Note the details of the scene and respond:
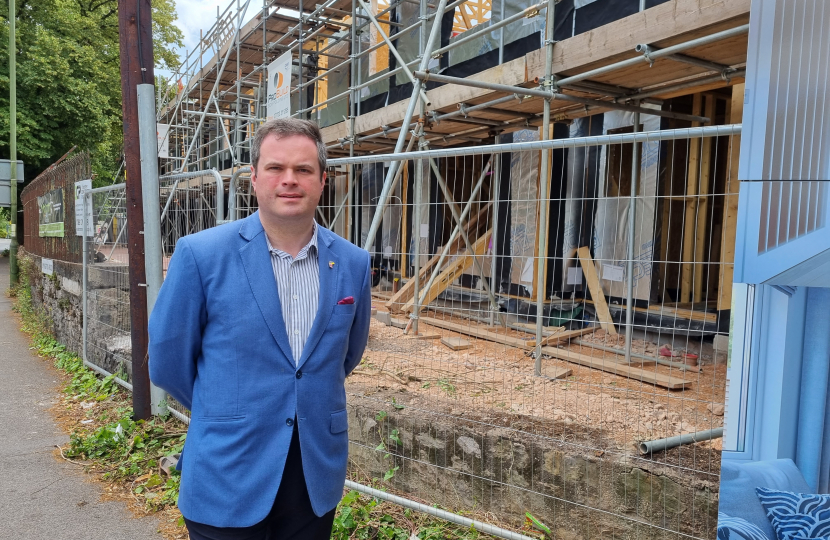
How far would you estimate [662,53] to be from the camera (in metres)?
5.07

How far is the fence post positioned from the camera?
16.2 feet

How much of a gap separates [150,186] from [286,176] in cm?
337

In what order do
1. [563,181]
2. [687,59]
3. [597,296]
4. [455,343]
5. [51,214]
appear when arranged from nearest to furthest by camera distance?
[687,59]
[455,343]
[597,296]
[563,181]
[51,214]

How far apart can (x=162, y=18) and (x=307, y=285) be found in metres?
33.5

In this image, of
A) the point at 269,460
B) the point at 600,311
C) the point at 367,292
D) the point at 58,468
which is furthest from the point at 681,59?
the point at 58,468

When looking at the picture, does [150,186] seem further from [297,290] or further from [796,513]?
[796,513]

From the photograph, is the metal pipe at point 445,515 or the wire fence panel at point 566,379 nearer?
the metal pipe at point 445,515

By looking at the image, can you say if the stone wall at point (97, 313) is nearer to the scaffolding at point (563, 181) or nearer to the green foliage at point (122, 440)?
the green foliage at point (122, 440)

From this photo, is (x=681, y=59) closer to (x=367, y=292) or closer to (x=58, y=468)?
(x=367, y=292)

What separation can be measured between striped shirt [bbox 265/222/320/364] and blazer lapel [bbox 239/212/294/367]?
1.3 inches

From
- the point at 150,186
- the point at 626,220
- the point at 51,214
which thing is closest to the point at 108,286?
the point at 150,186

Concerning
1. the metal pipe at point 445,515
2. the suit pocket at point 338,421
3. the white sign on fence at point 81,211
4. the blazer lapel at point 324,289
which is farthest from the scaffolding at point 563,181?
the suit pocket at point 338,421

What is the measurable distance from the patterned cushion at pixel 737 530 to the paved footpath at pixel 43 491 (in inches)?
121

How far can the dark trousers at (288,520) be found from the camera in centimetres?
205
